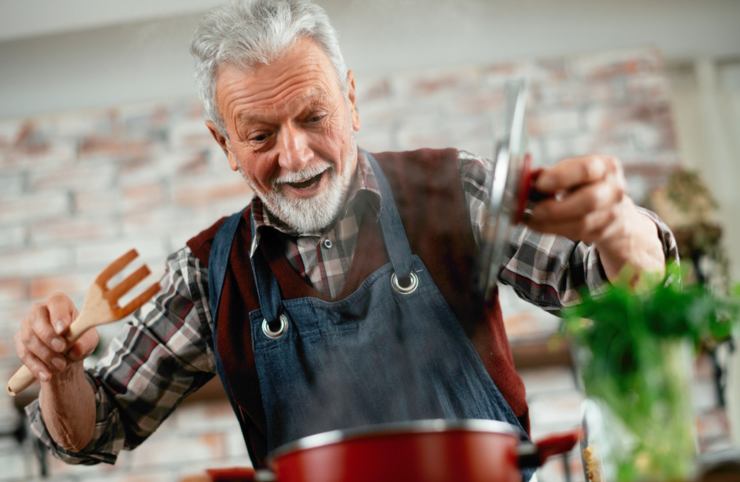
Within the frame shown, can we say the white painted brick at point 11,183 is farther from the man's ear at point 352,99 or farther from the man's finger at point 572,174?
the man's finger at point 572,174

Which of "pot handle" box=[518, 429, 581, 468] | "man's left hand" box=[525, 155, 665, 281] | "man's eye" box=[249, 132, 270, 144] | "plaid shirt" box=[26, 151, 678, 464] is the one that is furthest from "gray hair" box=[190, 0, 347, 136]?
"pot handle" box=[518, 429, 581, 468]

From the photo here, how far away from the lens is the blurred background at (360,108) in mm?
3391

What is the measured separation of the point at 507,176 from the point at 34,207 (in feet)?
9.87

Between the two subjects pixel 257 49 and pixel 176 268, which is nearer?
pixel 257 49

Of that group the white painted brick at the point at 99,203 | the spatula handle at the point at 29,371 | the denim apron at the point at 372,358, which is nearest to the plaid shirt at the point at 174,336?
the denim apron at the point at 372,358

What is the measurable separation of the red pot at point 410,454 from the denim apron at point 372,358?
59 centimetres

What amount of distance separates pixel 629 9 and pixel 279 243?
95.9 inches

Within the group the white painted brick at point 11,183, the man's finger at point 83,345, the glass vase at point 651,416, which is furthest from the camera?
the white painted brick at point 11,183

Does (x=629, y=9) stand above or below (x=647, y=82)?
above

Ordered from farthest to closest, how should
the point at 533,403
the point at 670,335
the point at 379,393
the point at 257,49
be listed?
the point at 533,403, the point at 257,49, the point at 379,393, the point at 670,335

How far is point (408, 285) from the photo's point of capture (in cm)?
150

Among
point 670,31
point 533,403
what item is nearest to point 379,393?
point 533,403

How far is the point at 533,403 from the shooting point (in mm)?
3123

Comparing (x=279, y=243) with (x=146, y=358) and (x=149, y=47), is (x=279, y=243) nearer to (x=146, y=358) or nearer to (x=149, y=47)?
(x=146, y=358)
